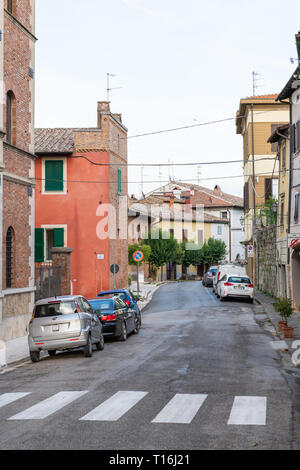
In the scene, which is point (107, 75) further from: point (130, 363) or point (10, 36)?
point (130, 363)

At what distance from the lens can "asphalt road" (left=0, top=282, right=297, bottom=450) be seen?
7727mm

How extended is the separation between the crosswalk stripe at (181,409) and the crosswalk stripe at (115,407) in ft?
1.88

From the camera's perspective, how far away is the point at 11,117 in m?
22.8

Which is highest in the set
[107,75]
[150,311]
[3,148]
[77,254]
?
[107,75]

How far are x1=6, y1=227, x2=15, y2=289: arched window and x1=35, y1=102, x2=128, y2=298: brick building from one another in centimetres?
1596

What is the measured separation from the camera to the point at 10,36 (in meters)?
22.4

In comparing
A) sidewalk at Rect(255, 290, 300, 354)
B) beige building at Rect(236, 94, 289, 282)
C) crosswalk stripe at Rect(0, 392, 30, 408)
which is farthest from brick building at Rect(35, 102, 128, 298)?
crosswalk stripe at Rect(0, 392, 30, 408)

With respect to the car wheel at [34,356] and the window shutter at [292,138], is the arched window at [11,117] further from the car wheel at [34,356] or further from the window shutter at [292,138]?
the window shutter at [292,138]

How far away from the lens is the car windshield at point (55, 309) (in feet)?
54.5

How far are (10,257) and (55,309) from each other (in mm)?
6488

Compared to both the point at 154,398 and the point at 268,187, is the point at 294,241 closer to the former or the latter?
the point at 154,398

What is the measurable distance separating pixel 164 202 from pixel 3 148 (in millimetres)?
68803

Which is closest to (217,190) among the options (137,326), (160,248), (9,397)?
(160,248)
